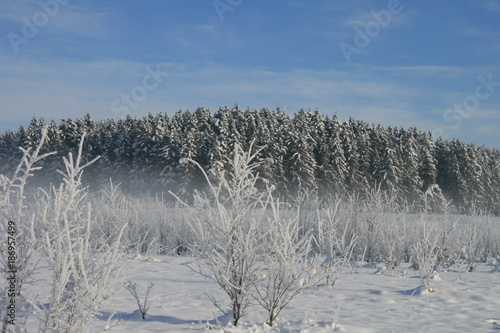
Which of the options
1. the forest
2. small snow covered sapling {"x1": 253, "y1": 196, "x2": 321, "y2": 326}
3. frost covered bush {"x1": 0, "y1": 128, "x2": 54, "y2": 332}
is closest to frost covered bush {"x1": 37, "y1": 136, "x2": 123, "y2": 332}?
the forest

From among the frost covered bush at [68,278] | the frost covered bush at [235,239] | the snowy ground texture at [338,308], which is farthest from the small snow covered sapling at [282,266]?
the frost covered bush at [68,278]

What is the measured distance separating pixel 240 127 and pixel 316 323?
112 ft

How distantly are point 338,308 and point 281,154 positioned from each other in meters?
32.4

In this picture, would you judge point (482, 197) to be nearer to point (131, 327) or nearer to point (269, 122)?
point (269, 122)

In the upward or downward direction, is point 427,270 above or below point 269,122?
below

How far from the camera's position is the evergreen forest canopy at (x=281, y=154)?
35.3 meters

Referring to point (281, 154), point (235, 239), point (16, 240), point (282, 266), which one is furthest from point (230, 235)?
point (281, 154)

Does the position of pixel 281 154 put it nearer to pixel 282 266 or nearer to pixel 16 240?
pixel 282 266

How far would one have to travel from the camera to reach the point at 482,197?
42.9m

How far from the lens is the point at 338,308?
511 cm

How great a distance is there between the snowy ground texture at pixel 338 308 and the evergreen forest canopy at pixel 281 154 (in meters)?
24.5

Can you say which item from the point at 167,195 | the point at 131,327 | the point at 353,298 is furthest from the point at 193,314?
the point at 167,195

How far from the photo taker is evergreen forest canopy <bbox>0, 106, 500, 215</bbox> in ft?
116

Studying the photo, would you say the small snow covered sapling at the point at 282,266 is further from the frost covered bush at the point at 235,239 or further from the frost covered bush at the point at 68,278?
the frost covered bush at the point at 68,278
